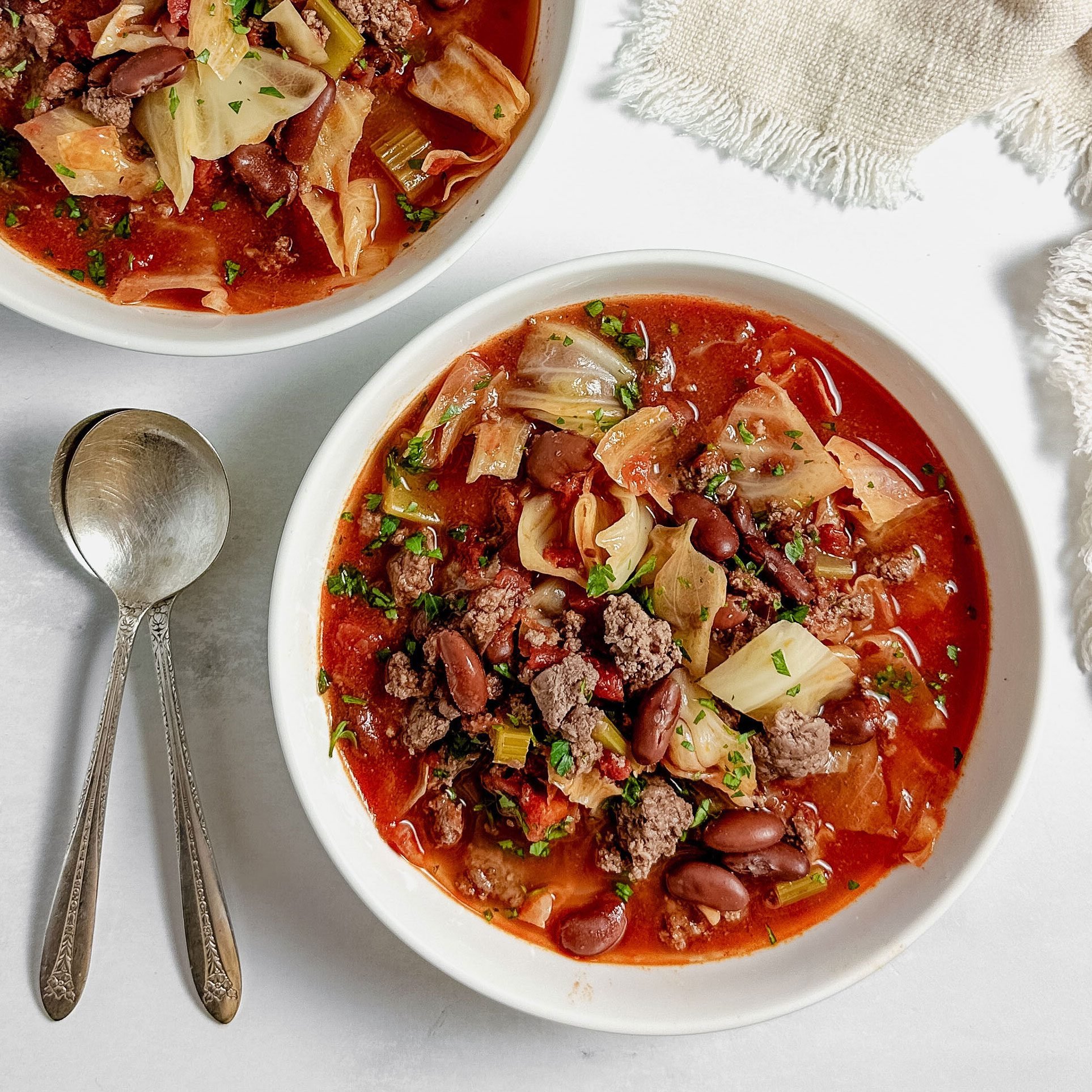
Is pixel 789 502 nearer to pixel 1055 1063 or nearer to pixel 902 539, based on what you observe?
pixel 902 539

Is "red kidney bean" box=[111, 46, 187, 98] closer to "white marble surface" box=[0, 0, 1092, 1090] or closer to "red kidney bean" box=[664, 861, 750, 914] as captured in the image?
"white marble surface" box=[0, 0, 1092, 1090]

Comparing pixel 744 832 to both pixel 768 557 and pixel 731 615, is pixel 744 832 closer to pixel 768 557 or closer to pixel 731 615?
pixel 731 615

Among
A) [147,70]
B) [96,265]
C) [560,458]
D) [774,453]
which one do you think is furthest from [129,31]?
[774,453]

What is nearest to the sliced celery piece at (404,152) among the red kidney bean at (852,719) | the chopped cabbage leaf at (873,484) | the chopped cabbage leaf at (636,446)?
the chopped cabbage leaf at (636,446)

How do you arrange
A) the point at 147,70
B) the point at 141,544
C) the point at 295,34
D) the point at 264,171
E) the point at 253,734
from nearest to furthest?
the point at 147,70, the point at 295,34, the point at 264,171, the point at 141,544, the point at 253,734

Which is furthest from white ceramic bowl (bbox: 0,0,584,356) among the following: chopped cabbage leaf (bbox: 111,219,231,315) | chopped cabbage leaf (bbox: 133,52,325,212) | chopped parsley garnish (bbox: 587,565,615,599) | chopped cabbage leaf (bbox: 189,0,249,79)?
chopped parsley garnish (bbox: 587,565,615,599)

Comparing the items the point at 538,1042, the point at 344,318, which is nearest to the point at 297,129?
the point at 344,318
